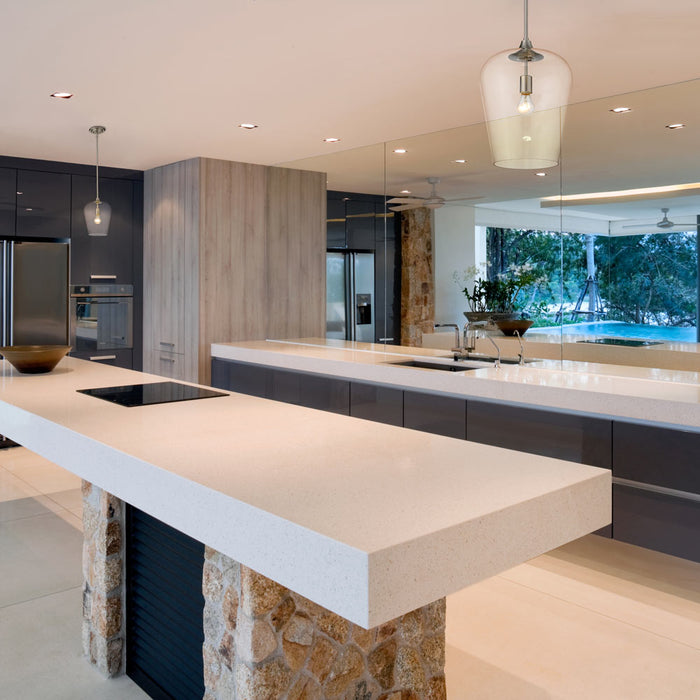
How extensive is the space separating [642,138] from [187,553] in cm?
281

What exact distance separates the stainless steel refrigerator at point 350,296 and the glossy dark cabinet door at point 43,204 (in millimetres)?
2202

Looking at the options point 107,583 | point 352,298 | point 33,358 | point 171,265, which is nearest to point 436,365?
point 352,298

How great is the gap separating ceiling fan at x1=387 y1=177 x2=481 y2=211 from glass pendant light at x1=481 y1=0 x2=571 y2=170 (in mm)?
1758

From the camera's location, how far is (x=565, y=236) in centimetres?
373

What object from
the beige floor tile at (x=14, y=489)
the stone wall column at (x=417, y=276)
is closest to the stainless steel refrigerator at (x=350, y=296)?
the stone wall column at (x=417, y=276)

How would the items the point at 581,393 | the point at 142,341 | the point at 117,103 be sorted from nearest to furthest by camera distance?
the point at 581,393 < the point at 117,103 < the point at 142,341

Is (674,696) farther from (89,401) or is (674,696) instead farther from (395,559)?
(89,401)

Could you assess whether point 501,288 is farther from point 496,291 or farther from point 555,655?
point 555,655

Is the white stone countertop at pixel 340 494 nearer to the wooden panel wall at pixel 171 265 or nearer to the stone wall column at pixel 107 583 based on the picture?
the stone wall column at pixel 107 583

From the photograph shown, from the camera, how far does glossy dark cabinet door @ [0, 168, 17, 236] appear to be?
18.0 ft

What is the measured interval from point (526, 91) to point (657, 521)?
1.85m

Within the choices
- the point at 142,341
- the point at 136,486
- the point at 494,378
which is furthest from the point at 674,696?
the point at 142,341

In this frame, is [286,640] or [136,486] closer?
[286,640]

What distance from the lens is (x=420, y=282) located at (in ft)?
14.4
